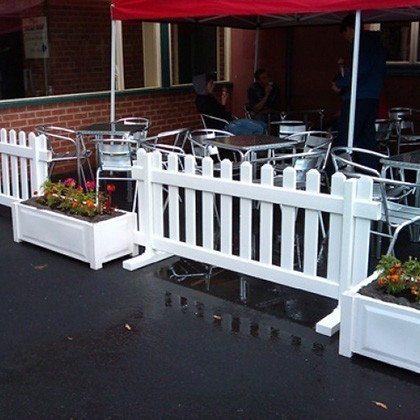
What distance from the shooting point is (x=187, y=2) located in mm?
6117

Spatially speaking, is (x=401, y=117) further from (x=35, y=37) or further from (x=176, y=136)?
(x=35, y=37)

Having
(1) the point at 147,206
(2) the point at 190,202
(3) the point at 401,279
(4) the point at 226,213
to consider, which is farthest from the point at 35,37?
(3) the point at 401,279

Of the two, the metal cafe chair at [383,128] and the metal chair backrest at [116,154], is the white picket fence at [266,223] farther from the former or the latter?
the metal cafe chair at [383,128]

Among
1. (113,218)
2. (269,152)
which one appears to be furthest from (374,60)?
(113,218)

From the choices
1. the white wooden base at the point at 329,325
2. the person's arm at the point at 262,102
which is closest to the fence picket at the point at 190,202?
the white wooden base at the point at 329,325

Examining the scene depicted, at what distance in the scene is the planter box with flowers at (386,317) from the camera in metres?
3.09

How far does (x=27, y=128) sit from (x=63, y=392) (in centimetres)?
535

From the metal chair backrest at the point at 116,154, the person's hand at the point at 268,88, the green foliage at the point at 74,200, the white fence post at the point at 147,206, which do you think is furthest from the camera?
the person's hand at the point at 268,88

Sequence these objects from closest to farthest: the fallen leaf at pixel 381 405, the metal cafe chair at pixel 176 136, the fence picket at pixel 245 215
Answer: the fallen leaf at pixel 381 405, the fence picket at pixel 245 215, the metal cafe chair at pixel 176 136

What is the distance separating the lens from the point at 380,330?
125 inches

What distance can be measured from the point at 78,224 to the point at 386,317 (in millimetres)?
2465

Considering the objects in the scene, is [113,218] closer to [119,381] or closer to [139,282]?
[139,282]

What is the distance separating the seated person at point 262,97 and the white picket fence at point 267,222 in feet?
14.0

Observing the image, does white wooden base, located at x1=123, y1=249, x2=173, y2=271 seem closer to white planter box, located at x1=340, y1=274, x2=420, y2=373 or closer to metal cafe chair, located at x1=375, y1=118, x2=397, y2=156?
white planter box, located at x1=340, y1=274, x2=420, y2=373
